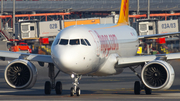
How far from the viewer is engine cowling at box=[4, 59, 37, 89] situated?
21453mm

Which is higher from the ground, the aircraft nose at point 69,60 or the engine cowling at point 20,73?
the aircraft nose at point 69,60

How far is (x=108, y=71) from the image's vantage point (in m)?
22.2

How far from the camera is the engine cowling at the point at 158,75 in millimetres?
20078

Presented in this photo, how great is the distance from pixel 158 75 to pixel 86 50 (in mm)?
4135

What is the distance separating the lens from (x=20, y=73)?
21.7 meters

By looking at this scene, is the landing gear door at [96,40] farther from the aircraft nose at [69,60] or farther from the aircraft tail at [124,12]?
the aircraft tail at [124,12]

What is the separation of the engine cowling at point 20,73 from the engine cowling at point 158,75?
5.86m

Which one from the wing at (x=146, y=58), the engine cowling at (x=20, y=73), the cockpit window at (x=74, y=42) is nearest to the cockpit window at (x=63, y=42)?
the cockpit window at (x=74, y=42)

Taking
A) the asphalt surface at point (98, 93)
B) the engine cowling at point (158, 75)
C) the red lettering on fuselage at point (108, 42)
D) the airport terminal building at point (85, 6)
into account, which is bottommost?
the asphalt surface at point (98, 93)

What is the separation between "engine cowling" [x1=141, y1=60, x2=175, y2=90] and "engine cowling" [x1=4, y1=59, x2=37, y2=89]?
19.2 ft

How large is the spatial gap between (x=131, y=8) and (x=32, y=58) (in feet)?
302

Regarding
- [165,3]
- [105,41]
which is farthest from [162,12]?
[105,41]

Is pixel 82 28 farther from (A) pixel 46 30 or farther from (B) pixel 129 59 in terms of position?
(A) pixel 46 30

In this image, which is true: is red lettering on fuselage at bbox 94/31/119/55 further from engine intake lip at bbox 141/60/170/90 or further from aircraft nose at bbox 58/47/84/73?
aircraft nose at bbox 58/47/84/73
